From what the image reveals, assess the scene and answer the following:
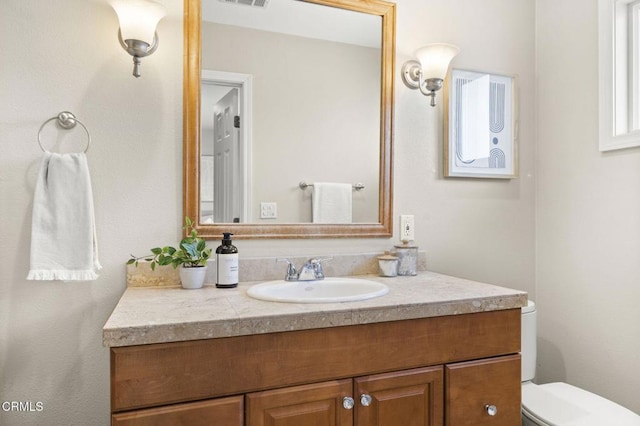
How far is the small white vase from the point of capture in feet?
4.70

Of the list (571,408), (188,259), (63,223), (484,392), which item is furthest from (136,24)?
(571,408)

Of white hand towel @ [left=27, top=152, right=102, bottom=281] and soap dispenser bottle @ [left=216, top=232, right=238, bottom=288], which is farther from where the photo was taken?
soap dispenser bottle @ [left=216, top=232, right=238, bottom=288]

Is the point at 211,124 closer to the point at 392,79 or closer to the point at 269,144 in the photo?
the point at 269,144

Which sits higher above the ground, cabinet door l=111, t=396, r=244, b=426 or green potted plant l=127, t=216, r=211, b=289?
green potted plant l=127, t=216, r=211, b=289

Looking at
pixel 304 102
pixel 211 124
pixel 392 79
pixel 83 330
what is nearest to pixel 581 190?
pixel 392 79

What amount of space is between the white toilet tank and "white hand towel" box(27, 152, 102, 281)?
169cm

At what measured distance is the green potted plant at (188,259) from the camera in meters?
1.43

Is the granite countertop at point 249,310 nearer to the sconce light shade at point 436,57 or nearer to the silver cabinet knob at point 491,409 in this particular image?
the silver cabinet knob at point 491,409

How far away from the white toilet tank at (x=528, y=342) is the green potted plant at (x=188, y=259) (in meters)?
1.35

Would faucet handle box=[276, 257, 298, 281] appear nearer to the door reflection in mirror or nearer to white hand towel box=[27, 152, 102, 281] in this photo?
the door reflection in mirror

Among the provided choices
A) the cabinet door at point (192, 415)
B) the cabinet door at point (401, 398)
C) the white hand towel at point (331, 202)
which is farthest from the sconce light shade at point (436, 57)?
the cabinet door at point (192, 415)

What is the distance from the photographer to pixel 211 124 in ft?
5.20

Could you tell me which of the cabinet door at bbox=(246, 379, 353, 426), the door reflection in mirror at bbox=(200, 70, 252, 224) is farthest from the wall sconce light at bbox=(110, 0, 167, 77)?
the cabinet door at bbox=(246, 379, 353, 426)

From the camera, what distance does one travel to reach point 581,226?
195cm
